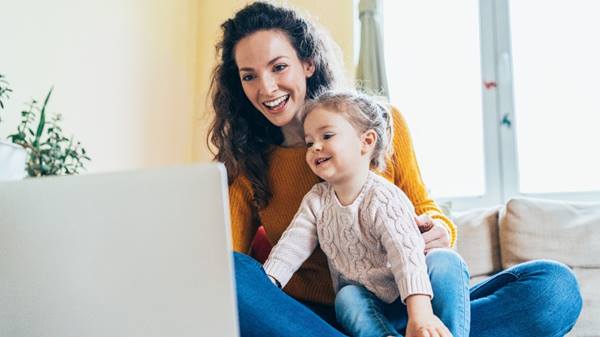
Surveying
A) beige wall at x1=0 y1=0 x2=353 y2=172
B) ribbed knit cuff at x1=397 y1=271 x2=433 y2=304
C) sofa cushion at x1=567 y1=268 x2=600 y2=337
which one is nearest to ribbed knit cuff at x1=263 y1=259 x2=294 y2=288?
ribbed knit cuff at x1=397 y1=271 x2=433 y2=304

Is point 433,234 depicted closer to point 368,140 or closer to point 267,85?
point 368,140

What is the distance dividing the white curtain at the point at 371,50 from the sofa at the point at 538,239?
766 mm

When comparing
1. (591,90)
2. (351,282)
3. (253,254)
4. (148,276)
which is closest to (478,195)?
(591,90)

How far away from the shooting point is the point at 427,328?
907 millimetres

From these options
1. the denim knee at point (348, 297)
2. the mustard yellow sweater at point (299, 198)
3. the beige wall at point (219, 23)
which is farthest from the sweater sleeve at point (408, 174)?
the beige wall at point (219, 23)

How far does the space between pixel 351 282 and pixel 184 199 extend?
659 mm

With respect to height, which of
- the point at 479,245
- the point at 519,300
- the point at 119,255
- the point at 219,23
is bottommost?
the point at 479,245

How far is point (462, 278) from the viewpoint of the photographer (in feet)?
3.45

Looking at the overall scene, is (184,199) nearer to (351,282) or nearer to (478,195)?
(351,282)

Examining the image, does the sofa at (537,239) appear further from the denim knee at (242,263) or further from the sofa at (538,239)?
the denim knee at (242,263)

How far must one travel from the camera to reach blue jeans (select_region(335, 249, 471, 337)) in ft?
3.24

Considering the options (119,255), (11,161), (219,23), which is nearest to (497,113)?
(219,23)

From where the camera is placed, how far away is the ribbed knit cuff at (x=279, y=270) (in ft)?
3.71

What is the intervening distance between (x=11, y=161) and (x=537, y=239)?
5.97 feet
